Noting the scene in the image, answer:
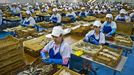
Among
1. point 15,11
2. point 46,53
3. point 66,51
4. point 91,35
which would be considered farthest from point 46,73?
point 15,11

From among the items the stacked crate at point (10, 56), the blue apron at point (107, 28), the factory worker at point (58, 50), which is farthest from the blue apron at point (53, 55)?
the blue apron at point (107, 28)

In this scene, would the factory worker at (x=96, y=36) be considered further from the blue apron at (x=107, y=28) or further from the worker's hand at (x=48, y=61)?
the worker's hand at (x=48, y=61)

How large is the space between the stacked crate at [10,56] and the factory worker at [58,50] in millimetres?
382

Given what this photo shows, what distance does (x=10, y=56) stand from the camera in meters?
2.07

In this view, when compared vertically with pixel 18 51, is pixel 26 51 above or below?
below

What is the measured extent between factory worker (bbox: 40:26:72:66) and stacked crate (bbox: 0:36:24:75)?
38cm

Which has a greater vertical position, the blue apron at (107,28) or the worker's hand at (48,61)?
the blue apron at (107,28)

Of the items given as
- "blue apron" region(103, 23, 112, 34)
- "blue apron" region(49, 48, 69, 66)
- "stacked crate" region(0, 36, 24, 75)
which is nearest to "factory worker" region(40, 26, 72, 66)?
"blue apron" region(49, 48, 69, 66)

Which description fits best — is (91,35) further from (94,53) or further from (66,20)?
(66,20)

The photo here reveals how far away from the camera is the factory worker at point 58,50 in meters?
2.07

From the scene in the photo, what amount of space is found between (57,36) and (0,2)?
486 inches

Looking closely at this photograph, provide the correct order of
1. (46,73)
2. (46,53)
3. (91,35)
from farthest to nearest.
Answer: (91,35), (46,53), (46,73)

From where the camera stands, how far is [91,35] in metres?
3.16

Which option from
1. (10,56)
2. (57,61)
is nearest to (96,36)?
(57,61)
